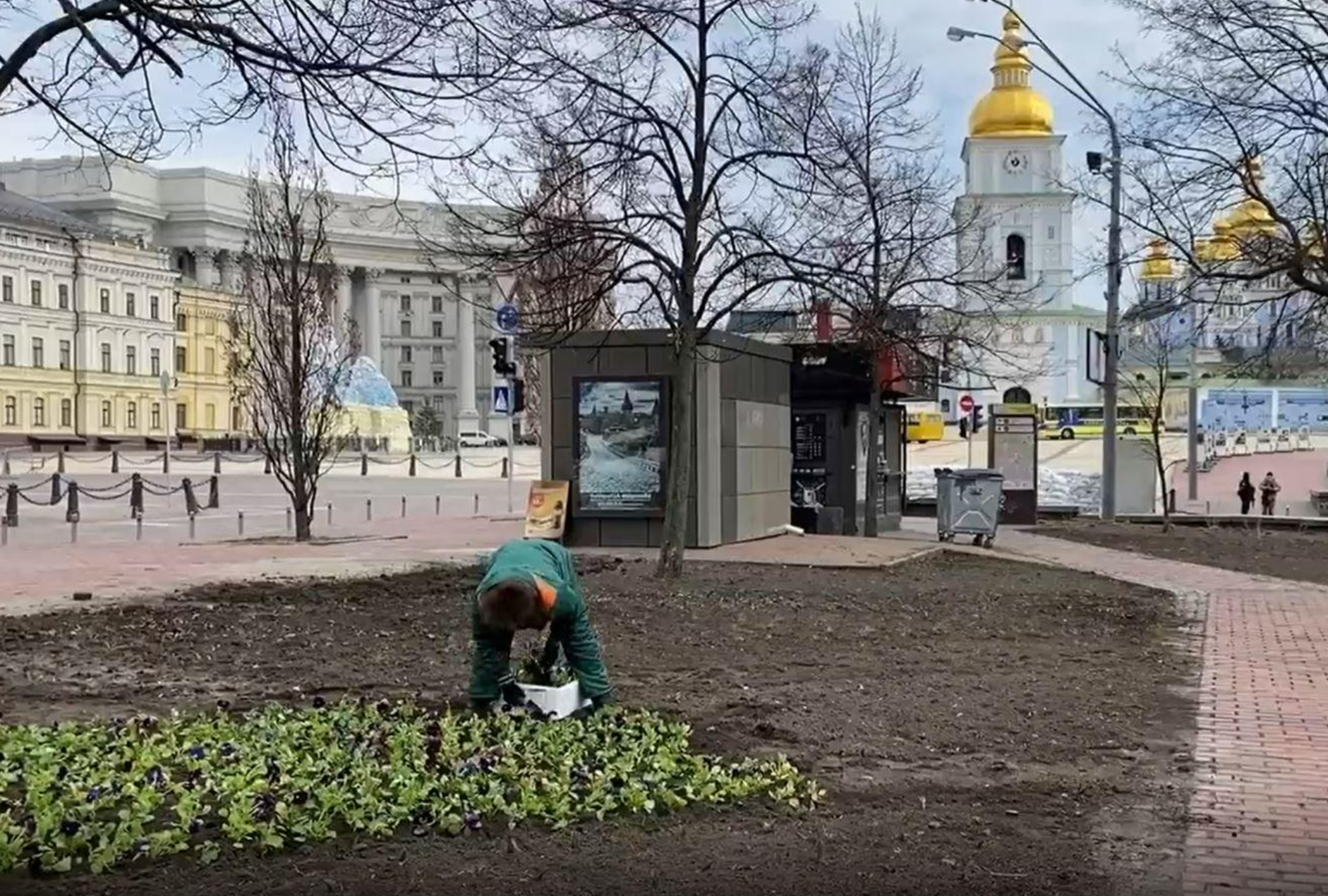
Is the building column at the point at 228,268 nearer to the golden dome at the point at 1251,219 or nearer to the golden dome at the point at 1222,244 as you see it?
the golden dome at the point at 1222,244

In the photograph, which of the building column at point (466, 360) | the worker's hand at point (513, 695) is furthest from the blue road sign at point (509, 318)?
the building column at point (466, 360)

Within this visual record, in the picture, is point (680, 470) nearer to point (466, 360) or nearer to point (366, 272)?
point (366, 272)

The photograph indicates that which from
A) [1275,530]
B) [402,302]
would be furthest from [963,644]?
[402,302]

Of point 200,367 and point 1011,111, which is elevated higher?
point 1011,111

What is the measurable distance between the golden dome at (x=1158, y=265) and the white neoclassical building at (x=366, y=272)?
63.7 metres

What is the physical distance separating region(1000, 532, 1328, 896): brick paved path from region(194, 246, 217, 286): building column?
10869 cm

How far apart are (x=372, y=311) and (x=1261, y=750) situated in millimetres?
123709

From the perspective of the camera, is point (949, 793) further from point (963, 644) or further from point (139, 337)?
point (139, 337)

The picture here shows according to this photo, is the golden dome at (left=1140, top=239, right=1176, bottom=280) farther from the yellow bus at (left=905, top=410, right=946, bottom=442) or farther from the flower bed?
the yellow bus at (left=905, top=410, right=946, bottom=442)

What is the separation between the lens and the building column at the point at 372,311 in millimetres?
124438

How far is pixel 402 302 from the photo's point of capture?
455 ft

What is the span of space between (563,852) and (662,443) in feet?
43.7

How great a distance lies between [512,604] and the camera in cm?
636

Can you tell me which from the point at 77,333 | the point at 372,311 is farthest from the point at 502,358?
the point at 372,311
